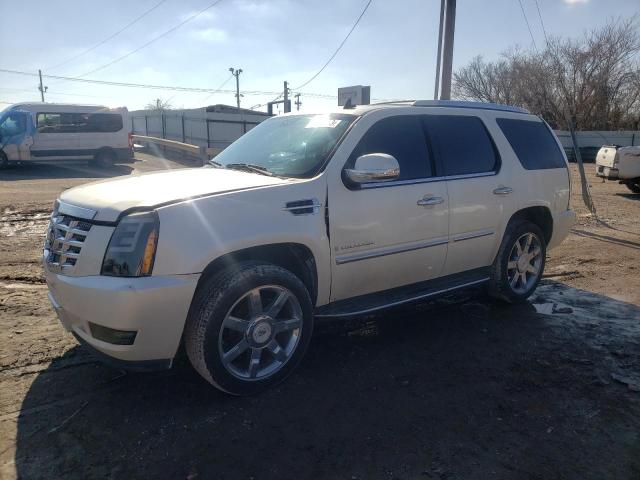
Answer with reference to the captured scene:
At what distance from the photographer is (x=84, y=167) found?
19.6 metres

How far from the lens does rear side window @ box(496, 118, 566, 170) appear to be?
4.89m

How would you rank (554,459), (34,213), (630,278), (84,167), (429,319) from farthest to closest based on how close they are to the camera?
(84,167), (34,213), (630,278), (429,319), (554,459)

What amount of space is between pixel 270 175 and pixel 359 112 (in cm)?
92

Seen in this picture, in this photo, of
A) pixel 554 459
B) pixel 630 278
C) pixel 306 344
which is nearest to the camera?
pixel 554 459

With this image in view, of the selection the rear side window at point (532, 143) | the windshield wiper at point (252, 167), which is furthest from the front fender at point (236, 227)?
the rear side window at point (532, 143)

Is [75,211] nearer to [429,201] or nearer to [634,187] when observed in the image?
[429,201]

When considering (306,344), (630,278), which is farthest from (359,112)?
(630,278)

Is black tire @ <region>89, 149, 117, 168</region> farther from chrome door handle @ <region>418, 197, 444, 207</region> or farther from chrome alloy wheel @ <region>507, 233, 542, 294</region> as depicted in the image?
chrome door handle @ <region>418, 197, 444, 207</region>

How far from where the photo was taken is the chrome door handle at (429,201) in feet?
12.9

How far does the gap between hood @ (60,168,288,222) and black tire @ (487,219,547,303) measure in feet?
8.17

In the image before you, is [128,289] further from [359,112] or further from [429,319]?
[429,319]

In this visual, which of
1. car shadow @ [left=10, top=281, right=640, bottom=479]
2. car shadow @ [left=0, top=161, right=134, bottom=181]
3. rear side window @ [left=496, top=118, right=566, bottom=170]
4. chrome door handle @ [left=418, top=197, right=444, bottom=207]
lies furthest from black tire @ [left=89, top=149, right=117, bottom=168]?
chrome door handle @ [left=418, top=197, right=444, bottom=207]

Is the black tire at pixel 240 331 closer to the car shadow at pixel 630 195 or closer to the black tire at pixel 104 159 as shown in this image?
the car shadow at pixel 630 195

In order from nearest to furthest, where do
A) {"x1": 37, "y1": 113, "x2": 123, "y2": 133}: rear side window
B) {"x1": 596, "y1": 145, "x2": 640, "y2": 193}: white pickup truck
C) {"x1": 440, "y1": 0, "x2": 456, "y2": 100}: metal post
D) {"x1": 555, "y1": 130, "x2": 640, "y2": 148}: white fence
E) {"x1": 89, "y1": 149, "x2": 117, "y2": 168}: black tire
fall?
1. {"x1": 440, "y1": 0, "x2": 456, "y2": 100}: metal post
2. {"x1": 596, "y1": 145, "x2": 640, "y2": 193}: white pickup truck
3. {"x1": 37, "y1": 113, "x2": 123, "y2": 133}: rear side window
4. {"x1": 89, "y1": 149, "x2": 117, "y2": 168}: black tire
5. {"x1": 555, "y1": 130, "x2": 640, "y2": 148}: white fence
